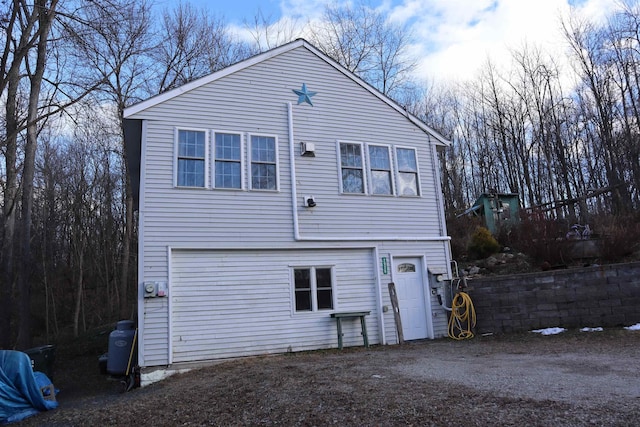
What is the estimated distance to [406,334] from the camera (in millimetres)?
10703

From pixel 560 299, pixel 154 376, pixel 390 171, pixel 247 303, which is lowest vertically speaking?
pixel 154 376

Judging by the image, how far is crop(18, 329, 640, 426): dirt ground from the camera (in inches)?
168

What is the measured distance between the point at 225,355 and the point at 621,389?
668 centimetres

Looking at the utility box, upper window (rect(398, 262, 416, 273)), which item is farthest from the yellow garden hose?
the utility box

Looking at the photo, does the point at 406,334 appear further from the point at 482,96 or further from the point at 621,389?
the point at 482,96

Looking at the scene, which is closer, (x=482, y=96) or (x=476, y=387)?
(x=476, y=387)

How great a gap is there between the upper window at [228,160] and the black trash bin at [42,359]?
193 inches

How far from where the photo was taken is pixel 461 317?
1073cm

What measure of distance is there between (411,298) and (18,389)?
305 inches

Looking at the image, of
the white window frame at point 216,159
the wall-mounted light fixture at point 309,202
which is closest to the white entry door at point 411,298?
the wall-mounted light fixture at point 309,202

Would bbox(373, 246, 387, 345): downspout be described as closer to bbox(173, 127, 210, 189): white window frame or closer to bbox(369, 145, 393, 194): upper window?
bbox(369, 145, 393, 194): upper window

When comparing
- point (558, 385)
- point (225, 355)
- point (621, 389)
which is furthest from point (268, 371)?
point (621, 389)

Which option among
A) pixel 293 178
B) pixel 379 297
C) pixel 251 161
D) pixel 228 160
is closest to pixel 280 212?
pixel 293 178

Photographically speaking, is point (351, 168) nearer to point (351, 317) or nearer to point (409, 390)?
point (351, 317)
